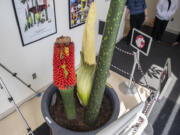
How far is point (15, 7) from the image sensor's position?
1.09m

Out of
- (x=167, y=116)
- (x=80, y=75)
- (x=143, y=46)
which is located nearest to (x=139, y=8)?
(x=143, y=46)

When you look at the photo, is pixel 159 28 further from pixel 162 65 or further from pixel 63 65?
pixel 63 65

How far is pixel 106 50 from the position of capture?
0.40 meters

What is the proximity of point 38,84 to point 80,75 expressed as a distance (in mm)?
1271

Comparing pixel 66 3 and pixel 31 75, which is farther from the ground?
pixel 66 3

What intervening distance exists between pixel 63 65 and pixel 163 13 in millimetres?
2874

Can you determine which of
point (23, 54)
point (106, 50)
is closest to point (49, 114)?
point (106, 50)

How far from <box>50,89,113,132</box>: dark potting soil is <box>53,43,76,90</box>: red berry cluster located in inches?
7.6

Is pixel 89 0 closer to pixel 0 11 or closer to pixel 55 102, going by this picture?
pixel 0 11

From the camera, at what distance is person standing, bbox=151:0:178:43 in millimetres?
2576

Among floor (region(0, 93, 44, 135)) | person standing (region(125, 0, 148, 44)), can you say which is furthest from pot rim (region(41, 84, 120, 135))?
person standing (region(125, 0, 148, 44))

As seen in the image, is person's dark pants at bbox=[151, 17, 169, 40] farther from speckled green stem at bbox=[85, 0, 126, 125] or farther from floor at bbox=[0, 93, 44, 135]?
speckled green stem at bbox=[85, 0, 126, 125]

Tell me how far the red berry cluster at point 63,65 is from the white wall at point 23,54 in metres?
0.90

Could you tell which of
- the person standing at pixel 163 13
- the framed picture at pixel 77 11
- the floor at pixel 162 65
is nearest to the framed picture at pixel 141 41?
the floor at pixel 162 65
